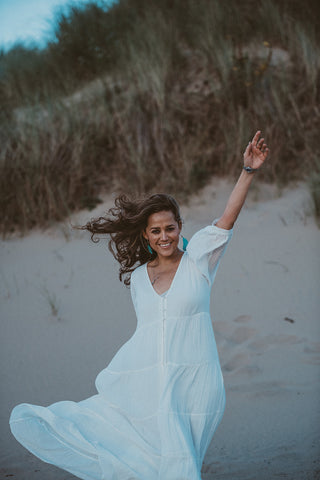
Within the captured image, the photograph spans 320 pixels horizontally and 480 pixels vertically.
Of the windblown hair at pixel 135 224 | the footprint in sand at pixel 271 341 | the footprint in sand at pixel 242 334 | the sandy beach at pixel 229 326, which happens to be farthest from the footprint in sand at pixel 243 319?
the windblown hair at pixel 135 224

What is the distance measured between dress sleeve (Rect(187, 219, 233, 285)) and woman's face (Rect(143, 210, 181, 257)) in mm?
158

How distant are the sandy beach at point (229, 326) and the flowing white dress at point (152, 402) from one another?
0.87 m

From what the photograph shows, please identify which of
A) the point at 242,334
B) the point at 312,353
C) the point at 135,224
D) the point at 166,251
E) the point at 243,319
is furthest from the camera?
the point at 243,319

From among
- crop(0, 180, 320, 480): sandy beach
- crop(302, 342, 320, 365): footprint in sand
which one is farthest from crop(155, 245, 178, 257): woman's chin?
crop(302, 342, 320, 365): footprint in sand

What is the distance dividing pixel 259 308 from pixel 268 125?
319 cm

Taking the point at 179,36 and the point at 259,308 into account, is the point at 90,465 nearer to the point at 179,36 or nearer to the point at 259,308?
the point at 259,308

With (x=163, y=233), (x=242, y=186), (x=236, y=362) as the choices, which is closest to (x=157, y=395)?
(x=163, y=233)

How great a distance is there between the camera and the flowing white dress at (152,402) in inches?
105

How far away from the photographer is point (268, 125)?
307 inches

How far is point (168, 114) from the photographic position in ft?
26.5

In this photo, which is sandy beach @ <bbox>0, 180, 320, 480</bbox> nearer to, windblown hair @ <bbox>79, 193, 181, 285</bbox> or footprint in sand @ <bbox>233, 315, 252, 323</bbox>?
footprint in sand @ <bbox>233, 315, 252, 323</bbox>

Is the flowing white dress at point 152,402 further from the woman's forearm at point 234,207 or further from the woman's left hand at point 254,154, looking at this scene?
the woman's left hand at point 254,154

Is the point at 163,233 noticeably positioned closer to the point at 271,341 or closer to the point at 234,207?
the point at 234,207

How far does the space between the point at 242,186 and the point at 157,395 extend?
1171mm
